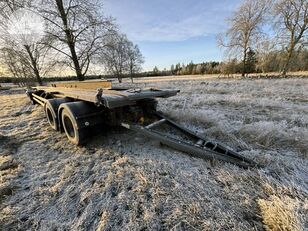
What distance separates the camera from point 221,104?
19.9 ft

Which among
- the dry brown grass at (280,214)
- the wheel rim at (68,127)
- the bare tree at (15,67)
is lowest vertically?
→ the dry brown grass at (280,214)

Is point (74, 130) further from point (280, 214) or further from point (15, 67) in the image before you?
point (15, 67)

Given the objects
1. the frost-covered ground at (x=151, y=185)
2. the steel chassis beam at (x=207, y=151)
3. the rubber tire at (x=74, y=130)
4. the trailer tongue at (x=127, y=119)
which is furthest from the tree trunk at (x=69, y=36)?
the steel chassis beam at (x=207, y=151)

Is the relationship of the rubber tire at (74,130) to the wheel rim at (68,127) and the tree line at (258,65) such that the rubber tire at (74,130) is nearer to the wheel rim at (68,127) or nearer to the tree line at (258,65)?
the wheel rim at (68,127)

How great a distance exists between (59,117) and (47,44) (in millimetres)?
8597

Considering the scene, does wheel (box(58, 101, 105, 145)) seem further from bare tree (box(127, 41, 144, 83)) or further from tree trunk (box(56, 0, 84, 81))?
bare tree (box(127, 41, 144, 83))

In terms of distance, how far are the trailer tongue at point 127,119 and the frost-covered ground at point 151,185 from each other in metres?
0.21

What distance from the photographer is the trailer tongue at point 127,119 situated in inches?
99.7

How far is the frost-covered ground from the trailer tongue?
21cm

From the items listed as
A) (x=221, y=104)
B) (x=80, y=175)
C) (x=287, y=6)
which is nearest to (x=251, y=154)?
(x=80, y=175)

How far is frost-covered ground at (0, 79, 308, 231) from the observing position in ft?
5.17

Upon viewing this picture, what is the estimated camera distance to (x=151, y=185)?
2037 millimetres

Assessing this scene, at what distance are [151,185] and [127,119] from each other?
1535mm

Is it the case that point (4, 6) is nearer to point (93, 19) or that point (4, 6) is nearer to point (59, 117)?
point (93, 19)
